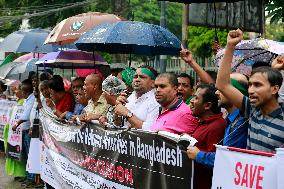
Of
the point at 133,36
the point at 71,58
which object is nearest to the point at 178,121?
Answer: the point at 133,36

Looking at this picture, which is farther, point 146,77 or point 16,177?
point 16,177

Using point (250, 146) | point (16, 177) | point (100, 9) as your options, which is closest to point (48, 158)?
point (16, 177)

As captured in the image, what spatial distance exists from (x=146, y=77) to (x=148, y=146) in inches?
58.3

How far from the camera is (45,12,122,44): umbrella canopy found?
10773mm

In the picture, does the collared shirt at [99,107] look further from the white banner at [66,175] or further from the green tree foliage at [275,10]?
the green tree foliage at [275,10]

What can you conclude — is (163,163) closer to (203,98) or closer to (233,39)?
(203,98)

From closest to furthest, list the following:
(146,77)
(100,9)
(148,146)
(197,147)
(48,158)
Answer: (197,147), (148,146), (146,77), (48,158), (100,9)

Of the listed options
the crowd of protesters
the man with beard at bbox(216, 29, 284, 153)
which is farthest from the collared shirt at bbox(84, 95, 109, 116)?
the man with beard at bbox(216, 29, 284, 153)

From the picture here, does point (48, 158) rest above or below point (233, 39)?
below

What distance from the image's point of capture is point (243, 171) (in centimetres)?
462

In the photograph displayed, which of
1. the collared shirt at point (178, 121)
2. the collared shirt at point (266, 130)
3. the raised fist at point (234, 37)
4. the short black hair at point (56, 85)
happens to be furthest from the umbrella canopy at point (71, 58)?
the collared shirt at point (266, 130)

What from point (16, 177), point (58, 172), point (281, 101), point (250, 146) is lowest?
point (16, 177)

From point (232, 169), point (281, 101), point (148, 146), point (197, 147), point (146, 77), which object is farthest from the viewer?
point (146, 77)

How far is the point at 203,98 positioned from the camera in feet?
19.1
